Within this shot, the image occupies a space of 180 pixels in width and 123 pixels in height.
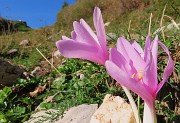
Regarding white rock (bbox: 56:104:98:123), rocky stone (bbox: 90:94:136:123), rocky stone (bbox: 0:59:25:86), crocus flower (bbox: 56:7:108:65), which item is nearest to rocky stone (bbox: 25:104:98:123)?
white rock (bbox: 56:104:98:123)

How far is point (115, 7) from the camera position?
1923 cm

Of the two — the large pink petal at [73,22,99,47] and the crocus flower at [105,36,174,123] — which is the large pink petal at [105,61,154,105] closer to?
the crocus flower at [105,36,174,123]

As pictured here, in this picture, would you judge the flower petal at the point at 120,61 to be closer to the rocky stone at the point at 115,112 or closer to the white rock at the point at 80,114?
the rocky stone at the point at 115,112

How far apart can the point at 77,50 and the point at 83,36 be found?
0.06 metres

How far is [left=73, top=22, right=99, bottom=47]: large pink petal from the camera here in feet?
2.99

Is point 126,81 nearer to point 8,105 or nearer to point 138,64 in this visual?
point 138,64

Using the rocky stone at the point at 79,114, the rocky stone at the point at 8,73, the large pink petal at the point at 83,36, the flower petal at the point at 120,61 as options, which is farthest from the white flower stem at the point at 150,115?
the rocky stone at the point at 8,73

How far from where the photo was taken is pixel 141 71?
840mm

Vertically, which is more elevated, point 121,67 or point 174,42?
point 174,42

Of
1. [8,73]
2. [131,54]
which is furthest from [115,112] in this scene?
[8,73]

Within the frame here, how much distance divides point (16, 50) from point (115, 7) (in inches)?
445

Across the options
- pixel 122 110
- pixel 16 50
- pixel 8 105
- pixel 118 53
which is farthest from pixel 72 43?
pixel 16 50

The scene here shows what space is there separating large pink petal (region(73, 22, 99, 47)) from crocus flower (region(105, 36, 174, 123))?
82mm

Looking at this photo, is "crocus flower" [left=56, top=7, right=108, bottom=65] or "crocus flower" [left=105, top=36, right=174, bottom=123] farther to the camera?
"crocus flower" [left=56, top=7, right=108, bottom=65]
